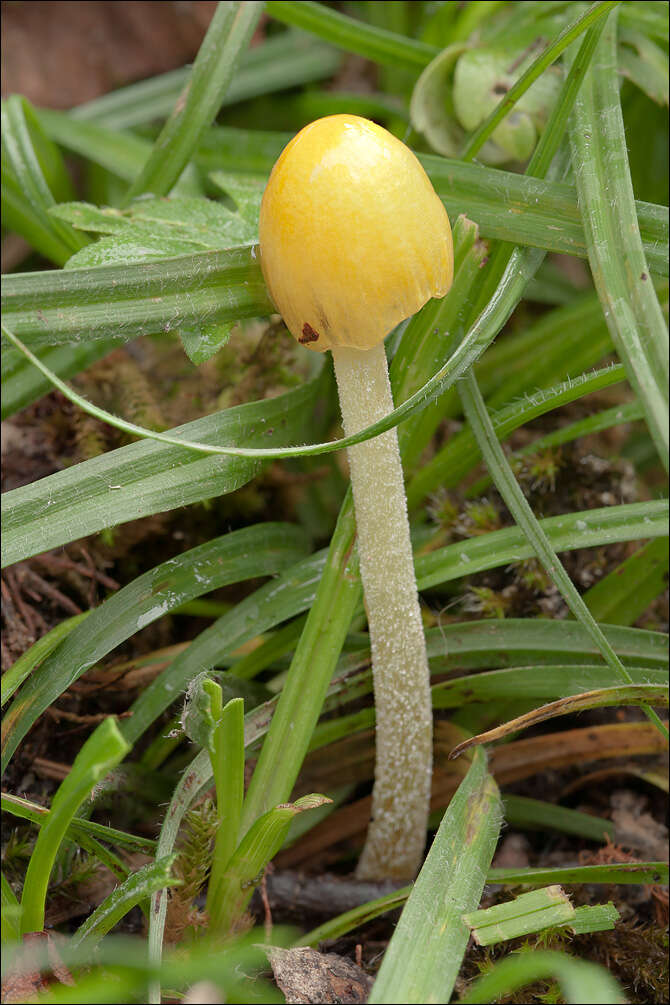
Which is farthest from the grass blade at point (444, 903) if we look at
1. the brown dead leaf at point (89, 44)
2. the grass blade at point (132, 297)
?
the brown dead leaf at point (89, 44)

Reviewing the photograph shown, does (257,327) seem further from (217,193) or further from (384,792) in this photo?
(384,792)

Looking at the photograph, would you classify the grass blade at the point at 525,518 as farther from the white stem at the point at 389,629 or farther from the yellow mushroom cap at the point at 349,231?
the yellow mushroom cap at the point at 349,231

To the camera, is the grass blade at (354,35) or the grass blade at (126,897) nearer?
the grass blade at (126,897)

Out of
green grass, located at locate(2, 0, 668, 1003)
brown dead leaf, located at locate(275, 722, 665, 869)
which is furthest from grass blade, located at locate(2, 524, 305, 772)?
brown dead leaf, located at locate(275, 722, 665, 869)

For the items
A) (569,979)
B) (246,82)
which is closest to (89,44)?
(246,82)

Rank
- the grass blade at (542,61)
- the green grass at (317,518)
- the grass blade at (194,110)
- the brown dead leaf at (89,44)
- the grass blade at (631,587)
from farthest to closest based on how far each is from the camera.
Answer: the brown dead leaf at (89,44) < the grass blade at (194,110) < the grass blade at (631,587) < the grass blade at (542,61) < the green grass at (317,518)

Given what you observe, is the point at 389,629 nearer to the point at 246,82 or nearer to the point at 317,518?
the point at 317,518

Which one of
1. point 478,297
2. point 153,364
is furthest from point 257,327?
point 478,297
